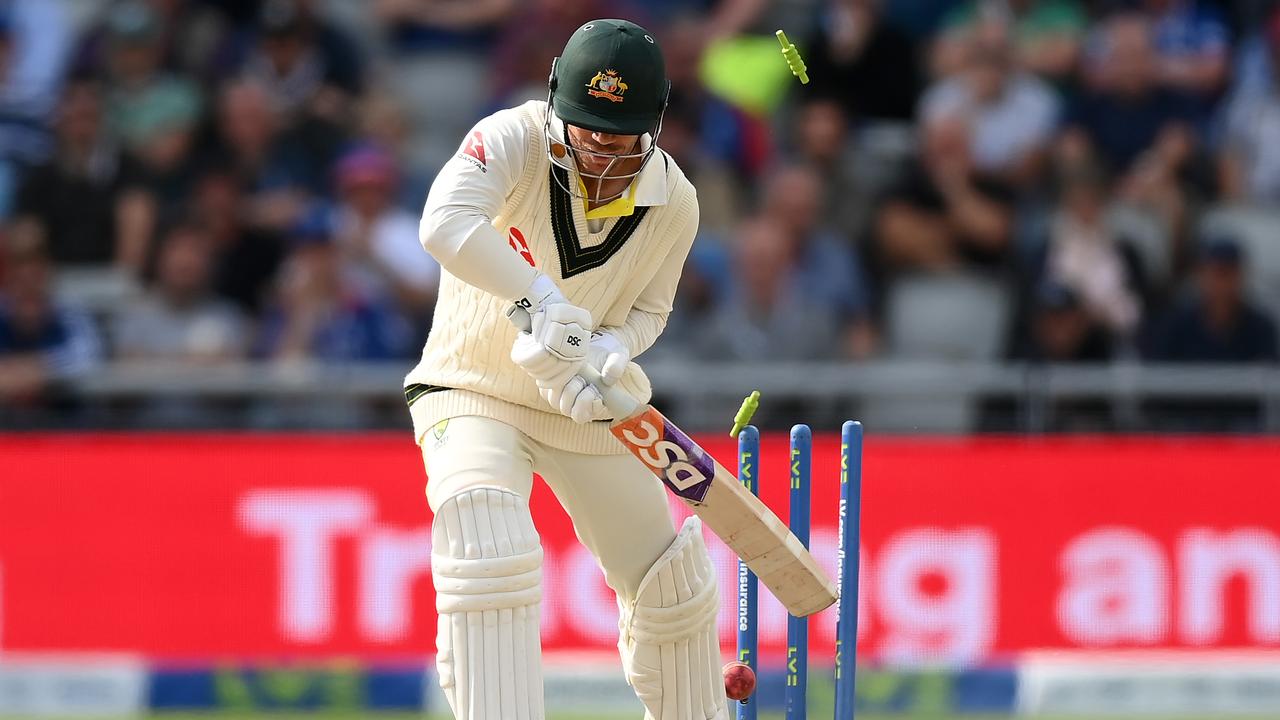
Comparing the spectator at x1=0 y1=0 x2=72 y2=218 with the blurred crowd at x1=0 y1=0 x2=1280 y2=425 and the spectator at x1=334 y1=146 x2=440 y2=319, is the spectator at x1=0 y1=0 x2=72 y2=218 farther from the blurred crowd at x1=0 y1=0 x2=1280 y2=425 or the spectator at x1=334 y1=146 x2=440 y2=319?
the spectator at x1=334 y1=146 x2=440 y2=319

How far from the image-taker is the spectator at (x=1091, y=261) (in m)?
6.80

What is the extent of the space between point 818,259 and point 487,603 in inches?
144

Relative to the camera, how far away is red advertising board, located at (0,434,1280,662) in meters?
5.77

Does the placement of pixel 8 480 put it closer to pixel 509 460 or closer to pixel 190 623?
pixel 190 623

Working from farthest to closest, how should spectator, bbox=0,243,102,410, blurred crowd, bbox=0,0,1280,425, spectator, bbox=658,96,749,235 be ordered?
1. spectator, bbox=658,96,749,235
2. blurred crowd, bbox=0,0,1280,425
3. spectator, bbox=0,243,102,410

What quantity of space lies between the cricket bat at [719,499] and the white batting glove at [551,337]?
0.11 feet

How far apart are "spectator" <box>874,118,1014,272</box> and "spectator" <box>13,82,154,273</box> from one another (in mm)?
2722

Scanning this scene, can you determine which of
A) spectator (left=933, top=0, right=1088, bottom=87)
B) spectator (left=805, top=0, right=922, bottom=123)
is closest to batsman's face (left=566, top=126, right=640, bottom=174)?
spectator (left=805, top=0, right=922, bottom=123)

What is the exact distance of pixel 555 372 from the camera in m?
3.39

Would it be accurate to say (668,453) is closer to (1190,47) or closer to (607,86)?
(607,86)

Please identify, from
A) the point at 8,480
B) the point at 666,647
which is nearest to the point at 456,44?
the point at 8,480

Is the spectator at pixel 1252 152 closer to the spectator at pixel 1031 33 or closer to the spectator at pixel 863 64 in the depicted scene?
the spectator at pixel 1031 33

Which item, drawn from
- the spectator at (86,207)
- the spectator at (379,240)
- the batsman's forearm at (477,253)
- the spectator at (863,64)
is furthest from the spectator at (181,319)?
the batsman's forearm at (477,253)

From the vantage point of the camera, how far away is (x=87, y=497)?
5.83 metres
